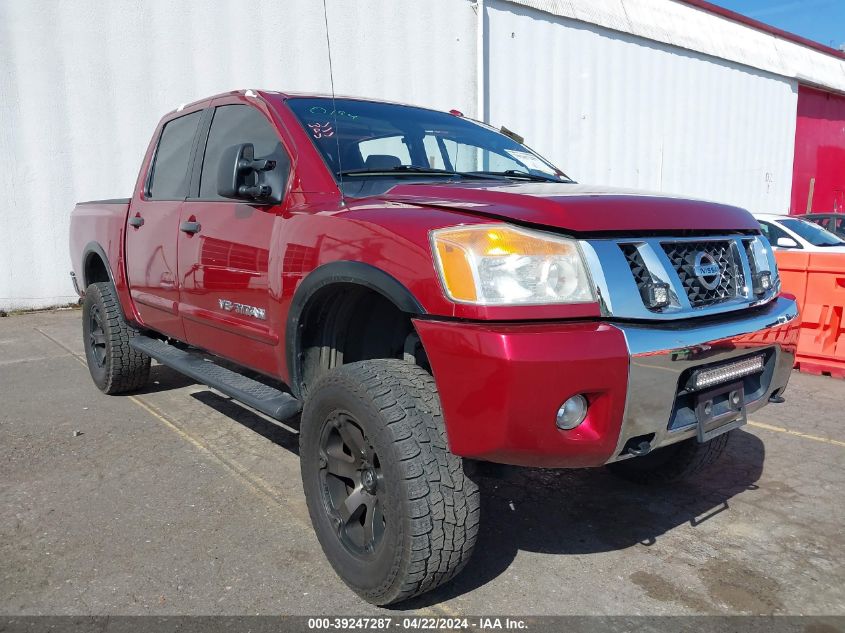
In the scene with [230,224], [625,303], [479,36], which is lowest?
[625,303]

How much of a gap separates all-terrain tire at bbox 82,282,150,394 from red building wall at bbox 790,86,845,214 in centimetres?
2100

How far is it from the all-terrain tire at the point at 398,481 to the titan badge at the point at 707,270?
999 mm

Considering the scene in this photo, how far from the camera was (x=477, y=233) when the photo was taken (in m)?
2.07

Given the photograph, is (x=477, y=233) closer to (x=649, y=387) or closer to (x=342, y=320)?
(x=649, y=387)

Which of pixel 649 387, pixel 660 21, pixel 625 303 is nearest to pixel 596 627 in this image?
pixel 649 387

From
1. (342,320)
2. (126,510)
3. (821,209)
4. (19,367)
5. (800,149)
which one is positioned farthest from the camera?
(821,209)

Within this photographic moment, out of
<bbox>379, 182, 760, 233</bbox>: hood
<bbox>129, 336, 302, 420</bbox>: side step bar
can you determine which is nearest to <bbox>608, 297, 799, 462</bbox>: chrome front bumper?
<bbox>379, 182, 760, 233</bbox>: hood

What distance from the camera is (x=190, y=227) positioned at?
138 inches

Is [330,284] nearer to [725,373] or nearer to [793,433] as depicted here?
[725,373]

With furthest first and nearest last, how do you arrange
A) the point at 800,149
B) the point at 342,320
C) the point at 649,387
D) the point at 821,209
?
the point at 821,209
the point at 800,149
the point at 342,320
the point at 649,387

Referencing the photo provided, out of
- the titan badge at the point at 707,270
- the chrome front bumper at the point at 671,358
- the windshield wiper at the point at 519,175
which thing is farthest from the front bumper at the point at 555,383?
the windshield wiper at the point at 519,175

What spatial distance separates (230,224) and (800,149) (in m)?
21.9

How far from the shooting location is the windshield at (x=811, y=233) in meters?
8.98

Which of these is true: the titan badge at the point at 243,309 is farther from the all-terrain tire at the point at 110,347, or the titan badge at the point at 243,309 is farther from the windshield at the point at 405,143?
the all-terrain tire at the point at 110,347
